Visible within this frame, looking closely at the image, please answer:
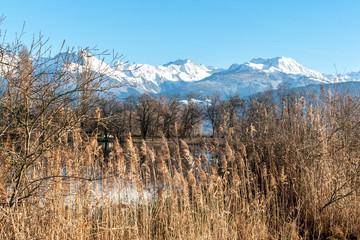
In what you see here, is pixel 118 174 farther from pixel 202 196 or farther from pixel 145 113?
pixel 145 113

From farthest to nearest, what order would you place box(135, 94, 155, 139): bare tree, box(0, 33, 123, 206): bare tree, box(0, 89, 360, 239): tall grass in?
box(135, 94, 155, 139): bare tree → box(0, 89, 360, 239): tall grass → box(0, 33, 123, 206): bare tree

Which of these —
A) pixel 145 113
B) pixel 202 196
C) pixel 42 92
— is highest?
pixel 42 92

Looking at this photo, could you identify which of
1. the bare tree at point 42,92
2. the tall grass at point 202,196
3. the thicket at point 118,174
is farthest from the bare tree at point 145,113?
the bare tree at point 42,92

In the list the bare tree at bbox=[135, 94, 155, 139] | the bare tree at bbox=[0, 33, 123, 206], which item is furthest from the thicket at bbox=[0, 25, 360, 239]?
the bare tree at bbox=[135, 94, 155, 139]

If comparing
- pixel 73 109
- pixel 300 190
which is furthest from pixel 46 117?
pixel 300 190

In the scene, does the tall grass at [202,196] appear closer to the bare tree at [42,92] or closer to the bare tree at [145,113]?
the bare tree at [42,92]

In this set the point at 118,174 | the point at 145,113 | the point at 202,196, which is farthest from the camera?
the point at 145,113

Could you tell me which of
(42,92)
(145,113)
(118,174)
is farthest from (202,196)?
(145,113)

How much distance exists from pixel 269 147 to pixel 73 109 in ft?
14.9

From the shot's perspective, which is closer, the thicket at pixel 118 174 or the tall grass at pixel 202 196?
the thicket at pixel 118 174

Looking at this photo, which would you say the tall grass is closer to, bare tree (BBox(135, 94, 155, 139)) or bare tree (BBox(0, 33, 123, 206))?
bare tree (BBox(0, 33, 123, 206))

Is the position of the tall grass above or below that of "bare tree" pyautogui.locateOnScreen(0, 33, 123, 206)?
below

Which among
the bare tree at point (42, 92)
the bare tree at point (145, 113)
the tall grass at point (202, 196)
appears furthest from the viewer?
the bare tree at point (145, 113)

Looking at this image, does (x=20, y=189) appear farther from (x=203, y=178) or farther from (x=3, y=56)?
(x=203, y=178)
